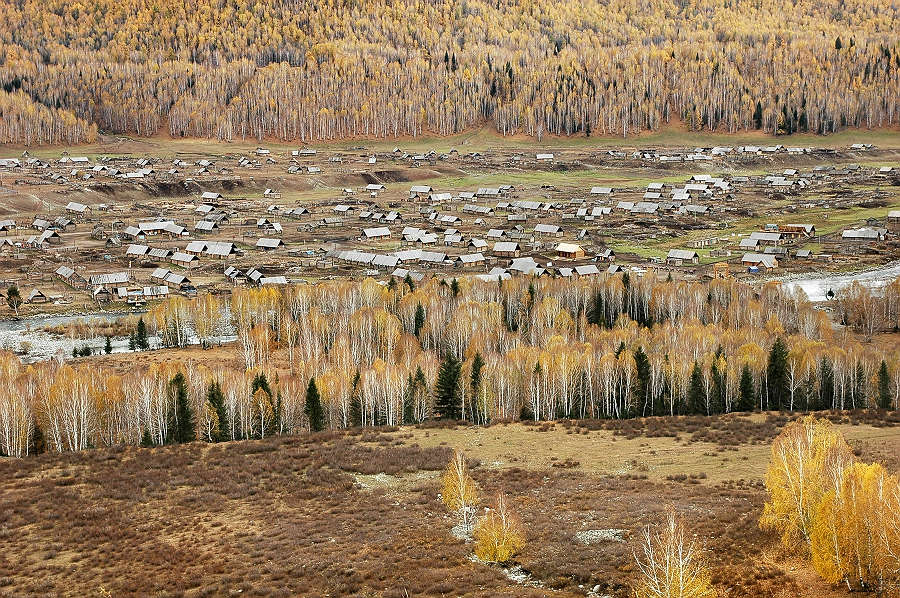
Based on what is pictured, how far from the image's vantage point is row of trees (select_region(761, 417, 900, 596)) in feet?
76.4

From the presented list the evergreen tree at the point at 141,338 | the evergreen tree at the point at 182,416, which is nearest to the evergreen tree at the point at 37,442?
the evergreen tree at the point at 182,416

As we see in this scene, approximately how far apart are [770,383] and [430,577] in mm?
32538

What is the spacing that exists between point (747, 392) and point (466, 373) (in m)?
15.7

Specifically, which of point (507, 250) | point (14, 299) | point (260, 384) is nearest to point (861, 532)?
point (260, 384)

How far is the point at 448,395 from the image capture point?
54844mm

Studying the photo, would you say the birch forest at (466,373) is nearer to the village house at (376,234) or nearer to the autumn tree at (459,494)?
the autumn tree at (459,494)

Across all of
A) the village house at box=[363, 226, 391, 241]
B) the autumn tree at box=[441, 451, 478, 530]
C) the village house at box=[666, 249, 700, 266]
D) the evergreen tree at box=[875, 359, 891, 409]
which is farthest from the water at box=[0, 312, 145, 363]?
the village house at box=[666, 249, 700, 266]

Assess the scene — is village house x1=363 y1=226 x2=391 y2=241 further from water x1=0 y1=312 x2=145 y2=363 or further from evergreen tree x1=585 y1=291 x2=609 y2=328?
evergreen tree x1=585 y1=291 x2=609 y2=328

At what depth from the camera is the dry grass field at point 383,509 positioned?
92.7 ft

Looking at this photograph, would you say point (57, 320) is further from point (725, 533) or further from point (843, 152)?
point (843, 152)

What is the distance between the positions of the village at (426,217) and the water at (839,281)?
3.09 m

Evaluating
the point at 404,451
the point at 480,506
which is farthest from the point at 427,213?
the point at 480,506

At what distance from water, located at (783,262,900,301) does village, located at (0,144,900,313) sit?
10.1 ft

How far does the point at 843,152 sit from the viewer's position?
592ft
